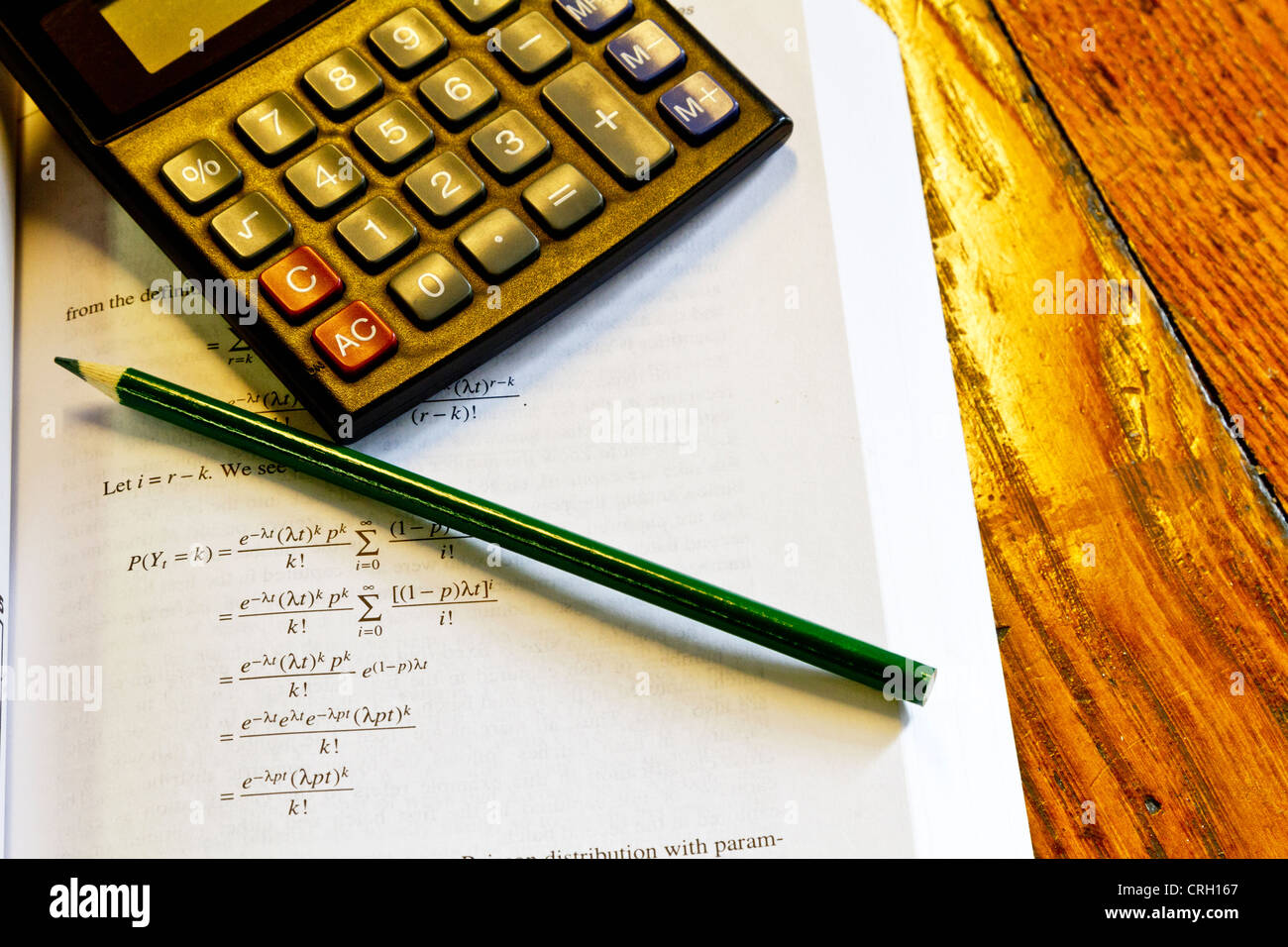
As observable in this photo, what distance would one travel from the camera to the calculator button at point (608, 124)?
35cm

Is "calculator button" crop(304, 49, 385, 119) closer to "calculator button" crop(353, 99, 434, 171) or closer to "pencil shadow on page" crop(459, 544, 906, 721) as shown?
"calculator button" crop(353, 99, 434, 171)

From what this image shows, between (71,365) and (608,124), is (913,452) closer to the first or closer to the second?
(608,124)

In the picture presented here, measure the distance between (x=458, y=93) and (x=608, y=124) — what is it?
0.05m

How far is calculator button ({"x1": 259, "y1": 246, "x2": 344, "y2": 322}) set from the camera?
329 millimetres

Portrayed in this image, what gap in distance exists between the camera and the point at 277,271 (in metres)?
0.33

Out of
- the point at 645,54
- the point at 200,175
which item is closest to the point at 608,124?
the point at 645,54

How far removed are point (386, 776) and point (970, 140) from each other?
11.8 inches

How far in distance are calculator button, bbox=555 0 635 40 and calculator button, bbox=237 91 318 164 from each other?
0.10 meters

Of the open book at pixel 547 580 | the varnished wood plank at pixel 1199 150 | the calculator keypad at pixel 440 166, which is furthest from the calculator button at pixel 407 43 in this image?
the varnished wood plank at pixel 1199 150

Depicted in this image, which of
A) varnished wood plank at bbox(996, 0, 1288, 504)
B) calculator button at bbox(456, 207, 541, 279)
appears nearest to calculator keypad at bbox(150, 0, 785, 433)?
calculator button at bbox(456, 207, 541, 279)

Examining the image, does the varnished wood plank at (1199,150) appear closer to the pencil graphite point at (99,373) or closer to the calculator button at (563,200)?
the calculator button at (563,200)

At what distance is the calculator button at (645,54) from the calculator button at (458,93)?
5cm

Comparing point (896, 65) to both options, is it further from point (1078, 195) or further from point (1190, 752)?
point (1190, 752)

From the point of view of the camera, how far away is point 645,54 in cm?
36
